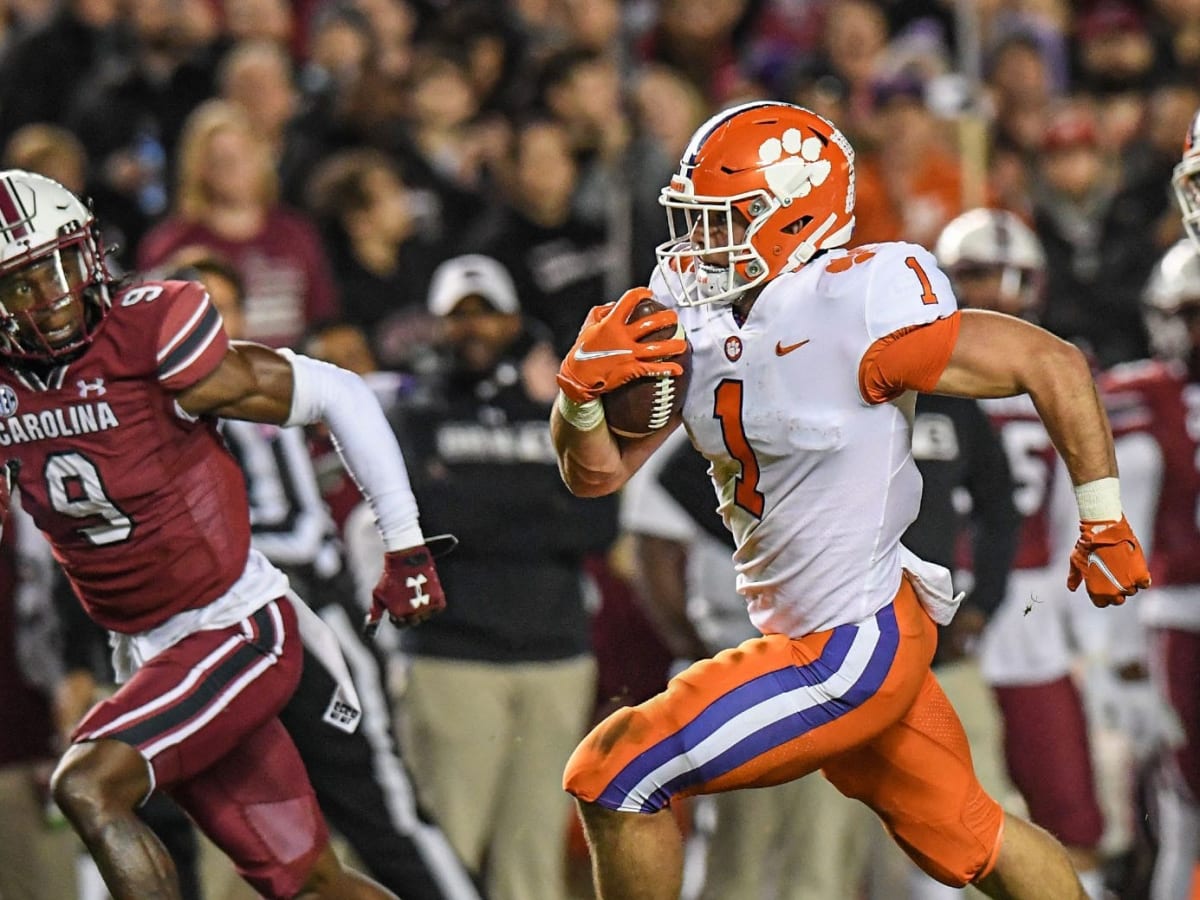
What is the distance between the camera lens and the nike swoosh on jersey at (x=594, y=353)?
3.92 meters

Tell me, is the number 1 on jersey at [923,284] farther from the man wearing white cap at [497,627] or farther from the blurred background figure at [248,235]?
the blurred background figure at [248,235]

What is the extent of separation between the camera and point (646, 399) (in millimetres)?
4004

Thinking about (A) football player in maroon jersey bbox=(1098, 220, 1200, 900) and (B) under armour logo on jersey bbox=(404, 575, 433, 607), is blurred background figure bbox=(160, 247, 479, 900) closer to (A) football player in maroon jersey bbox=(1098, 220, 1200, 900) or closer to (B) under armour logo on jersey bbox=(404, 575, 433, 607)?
(B) under armour logo on jersey bbox=(404, 575, 433, 607)

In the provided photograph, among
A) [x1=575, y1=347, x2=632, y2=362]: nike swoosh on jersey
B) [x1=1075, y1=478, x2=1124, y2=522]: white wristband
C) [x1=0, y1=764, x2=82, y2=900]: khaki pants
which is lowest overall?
[x1=0, y1=764, x2=82, y2=900]: khaki pants

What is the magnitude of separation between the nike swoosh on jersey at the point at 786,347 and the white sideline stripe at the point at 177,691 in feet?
4.29

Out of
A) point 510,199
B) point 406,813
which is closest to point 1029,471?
point 406,813

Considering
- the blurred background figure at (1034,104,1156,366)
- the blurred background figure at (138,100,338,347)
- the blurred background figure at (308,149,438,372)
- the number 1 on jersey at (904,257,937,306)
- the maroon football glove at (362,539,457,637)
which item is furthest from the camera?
the blurred background figure at (1034,104,1156,366)

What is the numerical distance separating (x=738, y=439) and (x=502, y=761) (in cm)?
214

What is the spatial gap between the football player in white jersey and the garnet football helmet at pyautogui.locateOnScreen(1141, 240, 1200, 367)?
81.2 inches

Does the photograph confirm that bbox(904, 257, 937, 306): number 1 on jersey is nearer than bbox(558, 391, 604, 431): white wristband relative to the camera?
Yes

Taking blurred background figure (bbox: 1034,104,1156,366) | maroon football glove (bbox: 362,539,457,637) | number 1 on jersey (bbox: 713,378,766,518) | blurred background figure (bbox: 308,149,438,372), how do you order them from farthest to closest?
blurred background figure (bbox: 1034,104,1156,366), blurred background figure (bbox: 308,149,438,372), maroon football glove (bbox: 362,539,457,637), number 1 on jersey (bbox: 713,378,766,518)

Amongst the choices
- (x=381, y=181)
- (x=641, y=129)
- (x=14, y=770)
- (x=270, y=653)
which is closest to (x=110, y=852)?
(x=270, y=653)

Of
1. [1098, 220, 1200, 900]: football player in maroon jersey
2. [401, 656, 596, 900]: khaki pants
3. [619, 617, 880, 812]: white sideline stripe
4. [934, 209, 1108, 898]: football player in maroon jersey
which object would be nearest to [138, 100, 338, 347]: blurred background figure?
[401, 656, 596, 900]: khaki pants

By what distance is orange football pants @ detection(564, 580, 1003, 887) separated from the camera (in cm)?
395
